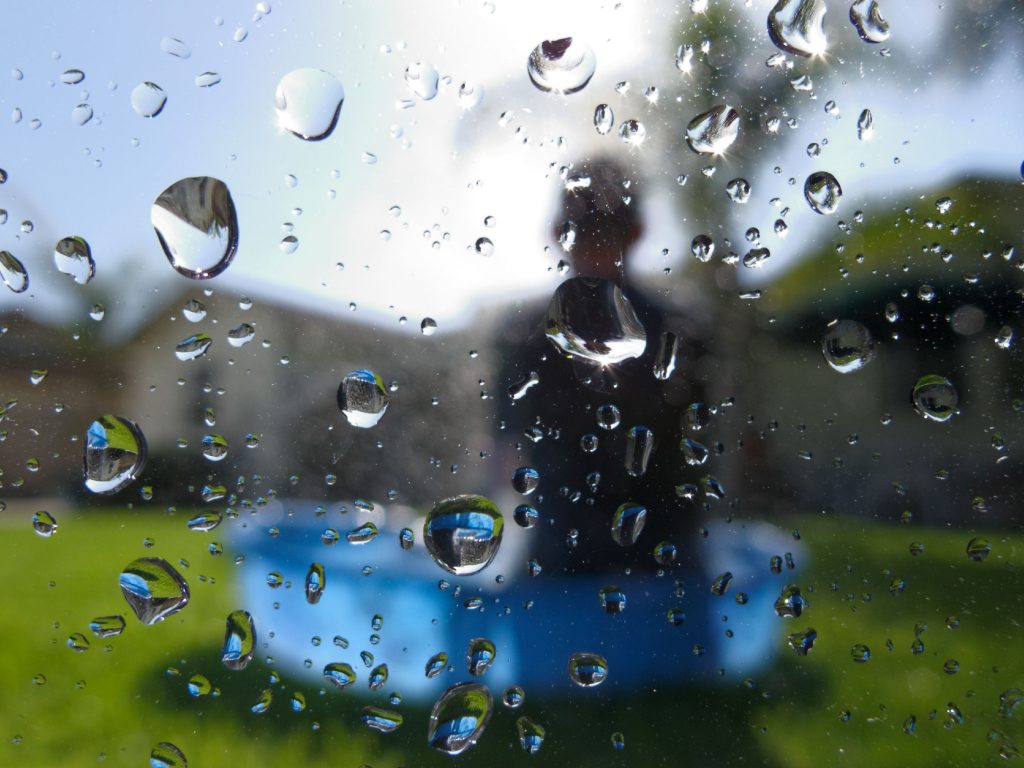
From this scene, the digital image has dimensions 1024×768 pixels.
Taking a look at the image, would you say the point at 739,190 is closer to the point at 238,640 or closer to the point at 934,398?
the point at 934,398

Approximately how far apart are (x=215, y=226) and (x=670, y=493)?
0.40m

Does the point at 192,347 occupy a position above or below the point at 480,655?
above

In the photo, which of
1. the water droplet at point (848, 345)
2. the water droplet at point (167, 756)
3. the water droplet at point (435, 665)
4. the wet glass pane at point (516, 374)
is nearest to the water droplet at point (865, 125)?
the wet glass pane at point (516, 374)

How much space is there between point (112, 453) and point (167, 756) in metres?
0.26

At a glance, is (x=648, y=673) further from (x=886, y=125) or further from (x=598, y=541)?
(x=886, y=125)

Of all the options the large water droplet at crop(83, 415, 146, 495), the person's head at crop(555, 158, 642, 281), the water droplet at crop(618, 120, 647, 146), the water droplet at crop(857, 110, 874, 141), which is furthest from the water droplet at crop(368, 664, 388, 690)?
the water droplet at crop(857, 110, 874, 141)

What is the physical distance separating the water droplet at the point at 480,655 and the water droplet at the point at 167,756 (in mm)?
253

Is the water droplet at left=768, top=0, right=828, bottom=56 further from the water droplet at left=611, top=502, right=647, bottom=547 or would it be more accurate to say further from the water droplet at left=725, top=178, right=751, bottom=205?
the water droplet at left=611, top=502, right=647, bottom=547

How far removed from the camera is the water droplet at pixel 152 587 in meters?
0.49

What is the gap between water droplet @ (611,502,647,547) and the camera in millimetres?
489

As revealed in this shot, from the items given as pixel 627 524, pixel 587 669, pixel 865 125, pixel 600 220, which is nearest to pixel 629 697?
pixel 587 669

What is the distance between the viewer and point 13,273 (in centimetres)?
48

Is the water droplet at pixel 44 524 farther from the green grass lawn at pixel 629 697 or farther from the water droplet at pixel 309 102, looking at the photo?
the water droplet at pixel 309 102

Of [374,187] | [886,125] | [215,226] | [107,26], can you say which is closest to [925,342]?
[886,125]
